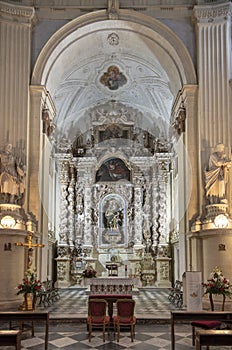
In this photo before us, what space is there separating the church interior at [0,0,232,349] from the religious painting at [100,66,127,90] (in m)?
0.05

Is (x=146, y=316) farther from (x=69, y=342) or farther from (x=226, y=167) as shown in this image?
(x=226, y=167)

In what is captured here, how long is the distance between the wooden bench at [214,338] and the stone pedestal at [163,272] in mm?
15870

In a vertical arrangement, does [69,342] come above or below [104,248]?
below

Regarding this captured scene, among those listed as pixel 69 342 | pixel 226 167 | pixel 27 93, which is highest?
pixel 27 93

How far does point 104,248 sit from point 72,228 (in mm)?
Result: 1820

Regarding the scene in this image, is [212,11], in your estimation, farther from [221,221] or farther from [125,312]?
[125,312]

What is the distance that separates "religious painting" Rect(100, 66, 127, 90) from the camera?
889 inches

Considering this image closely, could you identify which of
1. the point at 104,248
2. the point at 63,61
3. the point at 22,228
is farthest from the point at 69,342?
the point at 104,248

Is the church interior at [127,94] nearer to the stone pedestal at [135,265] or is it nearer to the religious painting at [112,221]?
the stone pedestal at [135,265]

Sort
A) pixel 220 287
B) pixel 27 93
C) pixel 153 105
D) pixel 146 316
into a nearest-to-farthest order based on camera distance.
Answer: pixel 220 287
pixel 146 316
pixel 27 93
pixel 153 105

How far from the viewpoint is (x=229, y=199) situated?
14.8 meters

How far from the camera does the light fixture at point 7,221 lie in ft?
46.0

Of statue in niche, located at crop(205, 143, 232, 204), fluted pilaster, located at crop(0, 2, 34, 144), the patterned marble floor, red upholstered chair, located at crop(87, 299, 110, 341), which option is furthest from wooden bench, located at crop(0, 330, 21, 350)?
fluted pilaster, located at crop(0, 2, 34, 144)

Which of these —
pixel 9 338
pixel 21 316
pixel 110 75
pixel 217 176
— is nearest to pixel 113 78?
pixel 110 75
